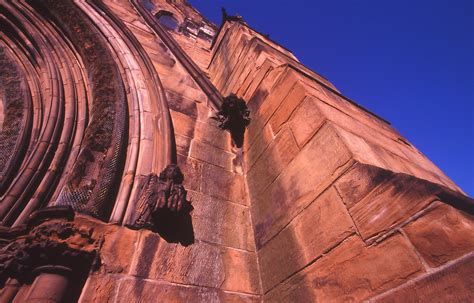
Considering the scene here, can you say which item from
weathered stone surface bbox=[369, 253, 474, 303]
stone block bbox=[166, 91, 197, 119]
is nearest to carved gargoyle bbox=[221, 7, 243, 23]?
stone block bbox=[166, 91, 197, 119]

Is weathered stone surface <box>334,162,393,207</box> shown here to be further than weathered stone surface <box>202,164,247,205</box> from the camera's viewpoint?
No

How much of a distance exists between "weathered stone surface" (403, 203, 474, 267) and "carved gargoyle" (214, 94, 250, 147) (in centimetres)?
223

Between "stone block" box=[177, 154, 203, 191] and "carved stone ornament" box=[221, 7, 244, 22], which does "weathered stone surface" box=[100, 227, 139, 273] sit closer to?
"stone block" box=[177, 154, 203, 191]

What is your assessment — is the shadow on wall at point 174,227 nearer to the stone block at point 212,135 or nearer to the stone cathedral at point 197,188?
the stone cathedral at point 197,188

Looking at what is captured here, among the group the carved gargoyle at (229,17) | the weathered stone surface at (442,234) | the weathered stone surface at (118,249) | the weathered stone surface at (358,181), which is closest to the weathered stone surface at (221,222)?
the weathered stone surface at (118,249)

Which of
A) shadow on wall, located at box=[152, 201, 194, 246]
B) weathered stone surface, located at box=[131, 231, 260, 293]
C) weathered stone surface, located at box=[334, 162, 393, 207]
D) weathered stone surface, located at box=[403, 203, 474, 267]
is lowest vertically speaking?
weathered stone surface, located at box=[131, 231, 260, 293]

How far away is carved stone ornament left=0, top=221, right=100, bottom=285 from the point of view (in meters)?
1.52

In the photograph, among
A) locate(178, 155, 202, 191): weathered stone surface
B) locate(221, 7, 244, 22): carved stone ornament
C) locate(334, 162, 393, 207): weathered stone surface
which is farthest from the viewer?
locate(221, 7, 244, 22): carved stone ornament

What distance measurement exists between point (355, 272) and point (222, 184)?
60.8 inches

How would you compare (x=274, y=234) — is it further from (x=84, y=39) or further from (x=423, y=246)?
(x=84, y=39)

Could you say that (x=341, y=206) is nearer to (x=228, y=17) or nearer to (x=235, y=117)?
(x=235, y=117)

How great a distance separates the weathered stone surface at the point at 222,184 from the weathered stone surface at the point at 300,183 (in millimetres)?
270

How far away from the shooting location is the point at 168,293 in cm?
171

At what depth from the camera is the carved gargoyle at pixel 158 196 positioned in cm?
191
